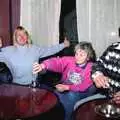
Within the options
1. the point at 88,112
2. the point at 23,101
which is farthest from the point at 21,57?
the point at 88,112

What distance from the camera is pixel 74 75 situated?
2.92 meters

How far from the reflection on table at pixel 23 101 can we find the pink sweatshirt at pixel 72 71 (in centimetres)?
38

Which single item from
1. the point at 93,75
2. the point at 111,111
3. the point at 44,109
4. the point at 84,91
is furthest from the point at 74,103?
the point at 111,111

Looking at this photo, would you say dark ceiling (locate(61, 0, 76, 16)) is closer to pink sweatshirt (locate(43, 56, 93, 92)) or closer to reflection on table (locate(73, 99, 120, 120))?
pink sweatshirt (locate(43, 56, 93, 92))

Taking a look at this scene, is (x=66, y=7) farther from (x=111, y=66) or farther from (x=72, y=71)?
(x=111, y=66)

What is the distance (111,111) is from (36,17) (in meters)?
2.06

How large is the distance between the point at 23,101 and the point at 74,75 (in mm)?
782

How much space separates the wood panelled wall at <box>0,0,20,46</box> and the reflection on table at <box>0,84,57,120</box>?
1.42m

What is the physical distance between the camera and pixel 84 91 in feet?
9.31

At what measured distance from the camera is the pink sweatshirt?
284 cm

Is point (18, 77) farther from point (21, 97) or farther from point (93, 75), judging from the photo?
point (93, 75)

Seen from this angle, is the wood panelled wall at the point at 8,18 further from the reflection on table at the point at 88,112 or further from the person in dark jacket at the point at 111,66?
the reflection on table at the point at 88,112

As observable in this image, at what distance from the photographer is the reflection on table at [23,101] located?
2.05 m

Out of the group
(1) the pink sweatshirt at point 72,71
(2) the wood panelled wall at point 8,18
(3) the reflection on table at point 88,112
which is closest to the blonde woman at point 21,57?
(1) the pink sweatshirt at point 72,71
